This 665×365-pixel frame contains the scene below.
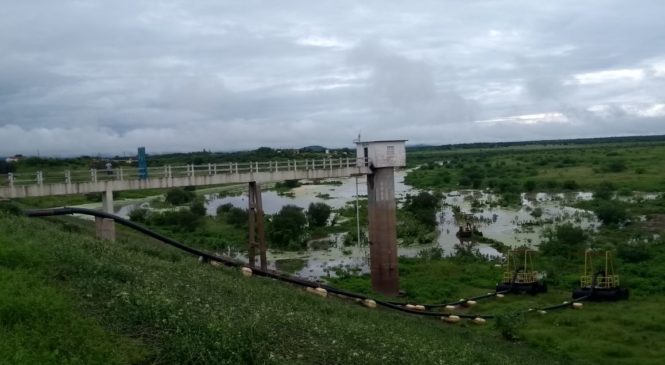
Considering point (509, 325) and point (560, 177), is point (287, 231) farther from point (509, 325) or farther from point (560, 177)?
point (560, 177)

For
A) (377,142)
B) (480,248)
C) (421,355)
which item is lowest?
(480,248)

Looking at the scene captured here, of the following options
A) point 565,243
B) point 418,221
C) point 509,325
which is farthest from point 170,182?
point 418,221

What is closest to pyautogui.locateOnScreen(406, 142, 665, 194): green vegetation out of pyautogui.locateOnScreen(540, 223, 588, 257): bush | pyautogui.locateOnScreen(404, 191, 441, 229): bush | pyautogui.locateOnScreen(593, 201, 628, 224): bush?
pyautogui.locateOnScreen(404, 191, 441, 229): bush

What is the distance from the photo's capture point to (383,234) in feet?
101

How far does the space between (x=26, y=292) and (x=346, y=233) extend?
40.0 m

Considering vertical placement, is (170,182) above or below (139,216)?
above

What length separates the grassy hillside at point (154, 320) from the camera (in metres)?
8.34

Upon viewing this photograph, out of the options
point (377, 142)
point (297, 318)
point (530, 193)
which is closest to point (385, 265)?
point (377, 142)

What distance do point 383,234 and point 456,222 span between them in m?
25.9

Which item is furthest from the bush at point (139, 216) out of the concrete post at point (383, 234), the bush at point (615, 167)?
the bush at point (615, 167)

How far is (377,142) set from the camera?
103 feet

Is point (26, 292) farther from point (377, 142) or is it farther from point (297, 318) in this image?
point (377, 142)

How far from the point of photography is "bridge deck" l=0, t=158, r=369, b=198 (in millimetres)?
21391

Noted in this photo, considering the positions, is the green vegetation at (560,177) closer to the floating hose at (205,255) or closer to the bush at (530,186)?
the bush at (530,186)
